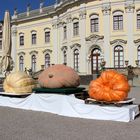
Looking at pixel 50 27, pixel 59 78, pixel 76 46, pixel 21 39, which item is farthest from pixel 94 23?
pixel 59 78

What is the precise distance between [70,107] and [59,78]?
1.69m

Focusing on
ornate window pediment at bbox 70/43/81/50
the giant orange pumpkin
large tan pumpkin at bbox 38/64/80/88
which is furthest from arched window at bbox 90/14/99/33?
the giant orange pumpkin

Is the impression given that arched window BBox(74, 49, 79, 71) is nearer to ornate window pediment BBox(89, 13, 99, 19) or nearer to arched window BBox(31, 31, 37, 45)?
ornate window pediment BBox(89, 13, 99, 19)

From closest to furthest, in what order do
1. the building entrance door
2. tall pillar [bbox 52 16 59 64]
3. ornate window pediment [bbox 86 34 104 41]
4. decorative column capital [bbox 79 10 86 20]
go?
1. ornate window pediment [bbox 86 34 104 41]
2. the building entrance door
3. decorative column capital [bbox 79 10 86 20]
4. tall pillar [bbox 52 16 59 64]

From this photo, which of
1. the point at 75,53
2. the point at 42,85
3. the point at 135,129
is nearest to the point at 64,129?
the point at 135,129

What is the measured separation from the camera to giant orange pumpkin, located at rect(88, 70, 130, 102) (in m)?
10.3

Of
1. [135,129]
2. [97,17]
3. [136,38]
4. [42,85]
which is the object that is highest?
[97,17]

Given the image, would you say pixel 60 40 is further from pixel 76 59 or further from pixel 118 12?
pixel 118 12

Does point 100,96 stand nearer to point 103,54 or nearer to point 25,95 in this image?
point 25,95

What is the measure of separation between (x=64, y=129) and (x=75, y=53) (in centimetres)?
3227

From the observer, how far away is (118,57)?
121 ft

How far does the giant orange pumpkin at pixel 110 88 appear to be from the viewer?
33.9 ft

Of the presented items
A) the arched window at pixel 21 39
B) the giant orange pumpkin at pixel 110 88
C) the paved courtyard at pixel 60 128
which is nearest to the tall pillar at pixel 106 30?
the arched window at pixel 21 39

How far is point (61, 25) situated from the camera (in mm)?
43688
